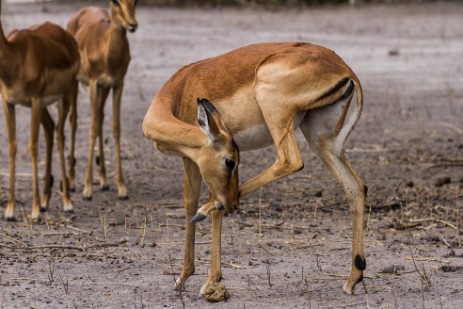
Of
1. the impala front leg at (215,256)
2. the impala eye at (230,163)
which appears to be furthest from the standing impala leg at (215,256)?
the impala eye at (230,163)

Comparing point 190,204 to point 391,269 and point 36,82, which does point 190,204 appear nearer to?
point 391,269

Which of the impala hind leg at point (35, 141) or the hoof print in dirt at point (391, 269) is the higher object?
the hoof print in dirt at point (391, 269)

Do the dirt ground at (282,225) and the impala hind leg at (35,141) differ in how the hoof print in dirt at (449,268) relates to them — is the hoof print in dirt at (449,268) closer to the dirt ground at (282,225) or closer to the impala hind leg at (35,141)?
the dirt ground at (282,225)

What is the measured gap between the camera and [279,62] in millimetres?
6195

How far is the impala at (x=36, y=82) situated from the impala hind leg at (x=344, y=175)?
2986mm

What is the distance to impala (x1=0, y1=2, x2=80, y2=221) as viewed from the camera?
28.1ft

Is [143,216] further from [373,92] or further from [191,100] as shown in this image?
[373,92]

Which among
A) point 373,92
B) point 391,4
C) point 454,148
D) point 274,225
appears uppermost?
point 274,225

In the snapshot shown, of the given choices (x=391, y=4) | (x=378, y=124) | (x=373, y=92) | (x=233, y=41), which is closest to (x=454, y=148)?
(x=378, y=124)

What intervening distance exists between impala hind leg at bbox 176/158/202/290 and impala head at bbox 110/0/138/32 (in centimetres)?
349

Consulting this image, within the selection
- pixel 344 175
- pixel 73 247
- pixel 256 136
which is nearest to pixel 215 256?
pixel 256 136

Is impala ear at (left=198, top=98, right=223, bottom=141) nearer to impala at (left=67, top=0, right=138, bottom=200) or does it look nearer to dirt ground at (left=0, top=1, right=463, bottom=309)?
dirt ground at (left=0, top=1, right=463, bottom=309)

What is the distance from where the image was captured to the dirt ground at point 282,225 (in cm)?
632

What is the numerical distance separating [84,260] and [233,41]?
30.8 ft
